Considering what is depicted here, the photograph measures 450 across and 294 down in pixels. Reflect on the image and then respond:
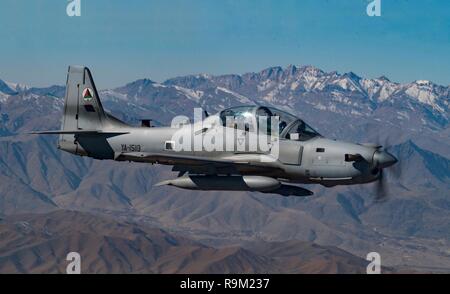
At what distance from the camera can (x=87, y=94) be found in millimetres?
49000

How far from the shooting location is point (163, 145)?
148ft

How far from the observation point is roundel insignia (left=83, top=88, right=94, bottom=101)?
4897 cm

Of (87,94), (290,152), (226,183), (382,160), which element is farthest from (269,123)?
(87,94)

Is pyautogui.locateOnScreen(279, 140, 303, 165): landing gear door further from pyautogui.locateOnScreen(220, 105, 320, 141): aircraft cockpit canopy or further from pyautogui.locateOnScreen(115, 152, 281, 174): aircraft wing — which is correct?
pyautogui.locateOnScreen(115, 152, 281, 174): aircraft wing

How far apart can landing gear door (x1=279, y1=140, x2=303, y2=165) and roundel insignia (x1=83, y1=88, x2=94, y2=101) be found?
48.4ft

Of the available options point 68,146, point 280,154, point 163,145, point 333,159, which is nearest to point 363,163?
point 333,159

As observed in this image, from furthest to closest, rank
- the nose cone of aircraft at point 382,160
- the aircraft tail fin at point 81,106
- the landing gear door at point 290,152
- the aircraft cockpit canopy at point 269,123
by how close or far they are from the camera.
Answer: the aircraft tail fin at point 81,106 → the aircraft cockpit canopy at point 269,123 → the landing gear door at point 290,152 → the nose cone of aircraft at point 382,160

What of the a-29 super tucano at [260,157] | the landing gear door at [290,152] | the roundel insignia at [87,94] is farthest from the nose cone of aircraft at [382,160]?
the roundel insignia at [87,94]

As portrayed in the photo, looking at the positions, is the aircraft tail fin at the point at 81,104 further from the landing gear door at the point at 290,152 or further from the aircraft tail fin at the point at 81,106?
the landing gear door at the point at 290,152

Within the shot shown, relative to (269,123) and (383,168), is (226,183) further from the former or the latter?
(383,168)

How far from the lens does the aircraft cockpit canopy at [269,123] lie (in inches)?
1639

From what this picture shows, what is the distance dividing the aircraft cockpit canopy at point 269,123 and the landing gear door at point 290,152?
38cm
